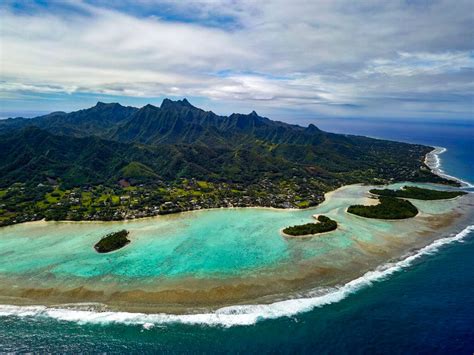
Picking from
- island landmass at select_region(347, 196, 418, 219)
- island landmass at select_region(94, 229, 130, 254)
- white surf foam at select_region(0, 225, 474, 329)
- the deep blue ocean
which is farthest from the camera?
island landmass at select_region(347, 196, 418, 219)

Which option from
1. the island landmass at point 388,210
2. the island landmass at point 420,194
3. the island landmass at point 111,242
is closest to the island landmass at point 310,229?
the island landmass at point 388,210

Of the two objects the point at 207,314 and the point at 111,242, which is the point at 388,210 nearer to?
the point at 207,314

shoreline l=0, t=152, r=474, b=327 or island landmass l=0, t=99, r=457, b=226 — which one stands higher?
island landmass l=0, t=99, r=457, b=226

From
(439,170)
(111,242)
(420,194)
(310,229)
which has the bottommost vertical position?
(111,242)

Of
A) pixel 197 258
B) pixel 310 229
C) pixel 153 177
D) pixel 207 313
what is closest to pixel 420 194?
pixel 310 229

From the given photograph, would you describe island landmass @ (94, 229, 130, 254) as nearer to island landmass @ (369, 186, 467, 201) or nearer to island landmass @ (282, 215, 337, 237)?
island landmass @ (282, 215, 337, 237)

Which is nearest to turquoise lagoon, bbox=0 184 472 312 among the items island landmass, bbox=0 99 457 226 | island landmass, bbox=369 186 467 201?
island landmass, bbox=0 99 457 226

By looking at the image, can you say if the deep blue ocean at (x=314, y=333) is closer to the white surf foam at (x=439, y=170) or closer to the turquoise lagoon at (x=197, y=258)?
the turquoise lagoon at (x=197, y=258)

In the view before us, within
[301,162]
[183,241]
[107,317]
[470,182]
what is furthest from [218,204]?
[470,182]
